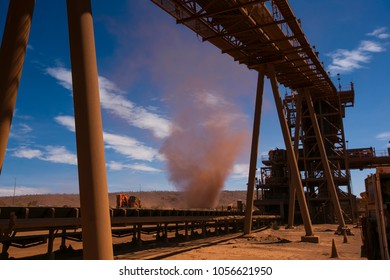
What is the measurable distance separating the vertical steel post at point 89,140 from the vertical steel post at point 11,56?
5.95 feet

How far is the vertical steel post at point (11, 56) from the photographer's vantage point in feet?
24.8

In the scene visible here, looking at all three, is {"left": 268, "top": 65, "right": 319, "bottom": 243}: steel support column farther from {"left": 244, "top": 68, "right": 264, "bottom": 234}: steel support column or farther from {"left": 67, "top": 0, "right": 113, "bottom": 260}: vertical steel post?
{"left": 67, "top": 0, "right": 113, "bottom": 260}: vertical steel post

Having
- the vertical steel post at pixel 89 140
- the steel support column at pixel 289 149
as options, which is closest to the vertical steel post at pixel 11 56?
the vertical steel post at pixel 89 140

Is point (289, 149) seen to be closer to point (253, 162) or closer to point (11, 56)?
point (253, 162)

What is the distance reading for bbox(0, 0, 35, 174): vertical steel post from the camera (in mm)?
7574

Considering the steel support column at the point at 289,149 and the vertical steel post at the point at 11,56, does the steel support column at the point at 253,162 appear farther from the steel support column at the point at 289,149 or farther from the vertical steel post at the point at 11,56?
the vertical steel post at the point at 11,56

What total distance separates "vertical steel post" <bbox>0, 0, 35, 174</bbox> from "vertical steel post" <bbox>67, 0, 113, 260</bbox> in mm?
1812

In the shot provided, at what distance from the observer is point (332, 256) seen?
14.0 meters

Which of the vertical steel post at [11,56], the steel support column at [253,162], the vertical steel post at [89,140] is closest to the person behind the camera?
the vertical steel post at [89,140]

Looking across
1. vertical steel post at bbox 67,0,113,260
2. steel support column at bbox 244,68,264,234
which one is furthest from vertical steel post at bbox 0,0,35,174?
steel support column at bbox 244,68,264,234

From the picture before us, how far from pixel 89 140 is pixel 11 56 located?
3030mm

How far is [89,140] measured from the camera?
6.36 meters

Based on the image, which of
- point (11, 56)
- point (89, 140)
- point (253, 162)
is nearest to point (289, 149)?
point (253, 162)
